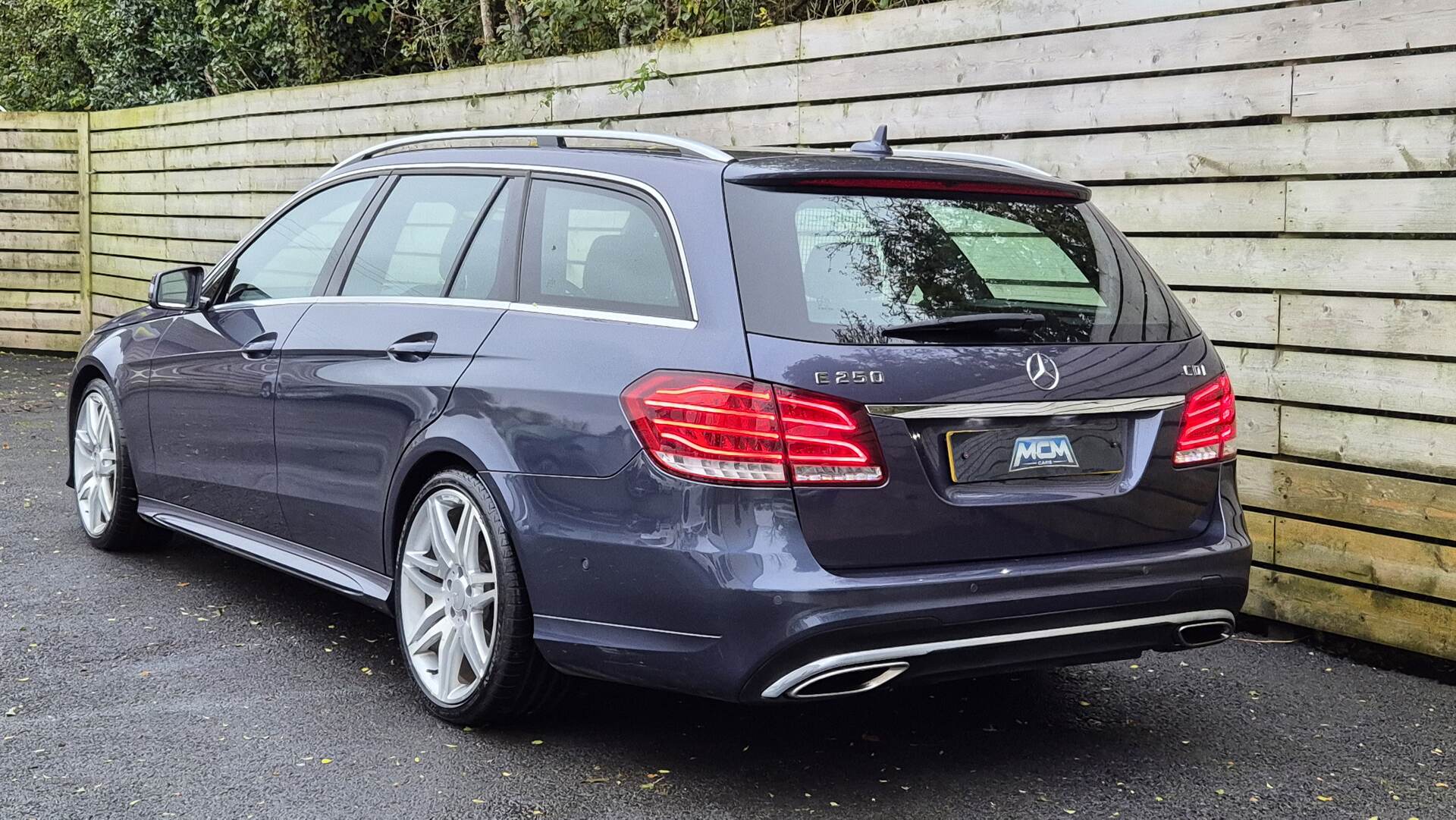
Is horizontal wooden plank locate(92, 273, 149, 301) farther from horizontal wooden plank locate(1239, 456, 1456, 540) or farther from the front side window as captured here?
horizontal wooden plank locate(1239, 456, 1456, 540)

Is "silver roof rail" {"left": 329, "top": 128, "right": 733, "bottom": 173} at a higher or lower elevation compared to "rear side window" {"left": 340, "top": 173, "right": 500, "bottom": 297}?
higher

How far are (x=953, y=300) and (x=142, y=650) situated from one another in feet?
9.70

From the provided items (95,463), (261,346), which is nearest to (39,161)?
(95,463)

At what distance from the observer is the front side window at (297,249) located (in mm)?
5223

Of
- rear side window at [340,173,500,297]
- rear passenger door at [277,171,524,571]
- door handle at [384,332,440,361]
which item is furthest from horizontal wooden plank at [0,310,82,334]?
door handle at [384,332,440,361]

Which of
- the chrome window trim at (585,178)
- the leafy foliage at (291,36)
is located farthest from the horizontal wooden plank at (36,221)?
the chrome window trim at (585,178)

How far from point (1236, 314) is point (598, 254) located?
2.59m

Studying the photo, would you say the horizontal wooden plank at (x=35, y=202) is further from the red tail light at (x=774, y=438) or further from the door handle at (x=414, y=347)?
the red tail light at (x=774, y=438)

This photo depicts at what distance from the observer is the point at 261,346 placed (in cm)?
523

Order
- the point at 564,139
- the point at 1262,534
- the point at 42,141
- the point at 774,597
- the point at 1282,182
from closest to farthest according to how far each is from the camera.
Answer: the point at 774,597 < the point at 564,139 < the point at 1282,182 < the point at 1262,534 < the point at 42,141

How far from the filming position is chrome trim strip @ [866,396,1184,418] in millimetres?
3518

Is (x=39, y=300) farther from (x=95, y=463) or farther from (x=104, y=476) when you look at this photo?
(x=104, y=476)

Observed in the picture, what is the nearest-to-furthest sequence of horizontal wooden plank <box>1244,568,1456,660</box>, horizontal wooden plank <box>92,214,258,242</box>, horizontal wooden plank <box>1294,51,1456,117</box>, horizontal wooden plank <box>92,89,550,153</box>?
horizontal wooden plank <box>1294,51,1456,117</box> → horizontal wooden plank <box>1244,568,1456,660</box> → horizontal wooden plank <box>92,89,550,153</box> → horizontal wooden plank <box>92,214,258,242</box>

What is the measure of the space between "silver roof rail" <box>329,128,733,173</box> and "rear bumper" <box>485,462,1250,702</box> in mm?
931
